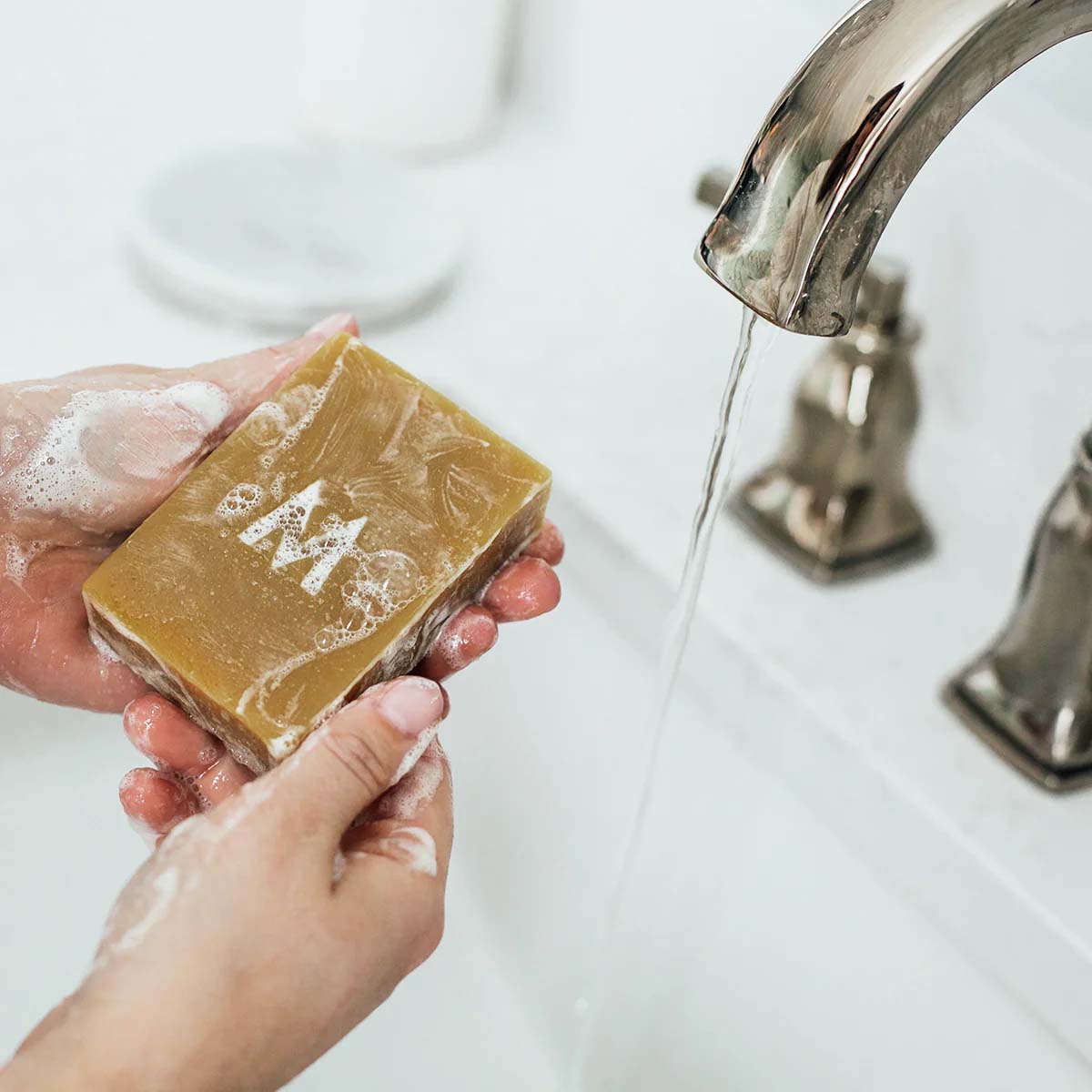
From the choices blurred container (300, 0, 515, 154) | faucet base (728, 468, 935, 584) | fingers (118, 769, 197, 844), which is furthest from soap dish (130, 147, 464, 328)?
fingers (118, 769, 197, 844)

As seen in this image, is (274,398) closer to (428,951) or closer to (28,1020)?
(428,951)

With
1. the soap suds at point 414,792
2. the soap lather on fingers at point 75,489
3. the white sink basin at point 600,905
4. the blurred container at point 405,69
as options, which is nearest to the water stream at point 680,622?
the white sink basin at point 600,905

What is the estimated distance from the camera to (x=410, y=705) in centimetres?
52

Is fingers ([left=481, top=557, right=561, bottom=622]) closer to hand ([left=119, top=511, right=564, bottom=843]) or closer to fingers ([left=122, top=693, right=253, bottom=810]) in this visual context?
hand ([left=119, top=511, right=564, bottom=843])

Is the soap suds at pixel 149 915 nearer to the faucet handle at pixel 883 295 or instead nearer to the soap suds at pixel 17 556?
the soap suds at pixel 17 556

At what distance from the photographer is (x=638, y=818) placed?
0.71m

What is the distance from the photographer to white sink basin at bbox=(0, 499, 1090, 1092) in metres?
0.65

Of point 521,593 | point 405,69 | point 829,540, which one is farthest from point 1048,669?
point 405,69

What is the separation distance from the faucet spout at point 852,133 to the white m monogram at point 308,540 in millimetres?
229

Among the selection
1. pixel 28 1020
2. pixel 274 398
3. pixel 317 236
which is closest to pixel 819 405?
pixel 274 398

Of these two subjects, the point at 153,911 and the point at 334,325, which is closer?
the point at 153,911

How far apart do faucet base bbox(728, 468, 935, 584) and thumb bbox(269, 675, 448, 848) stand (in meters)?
0.27

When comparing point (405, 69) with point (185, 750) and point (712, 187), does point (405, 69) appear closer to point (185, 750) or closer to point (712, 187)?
point (712, 187)

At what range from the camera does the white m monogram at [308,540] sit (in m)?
0.57
